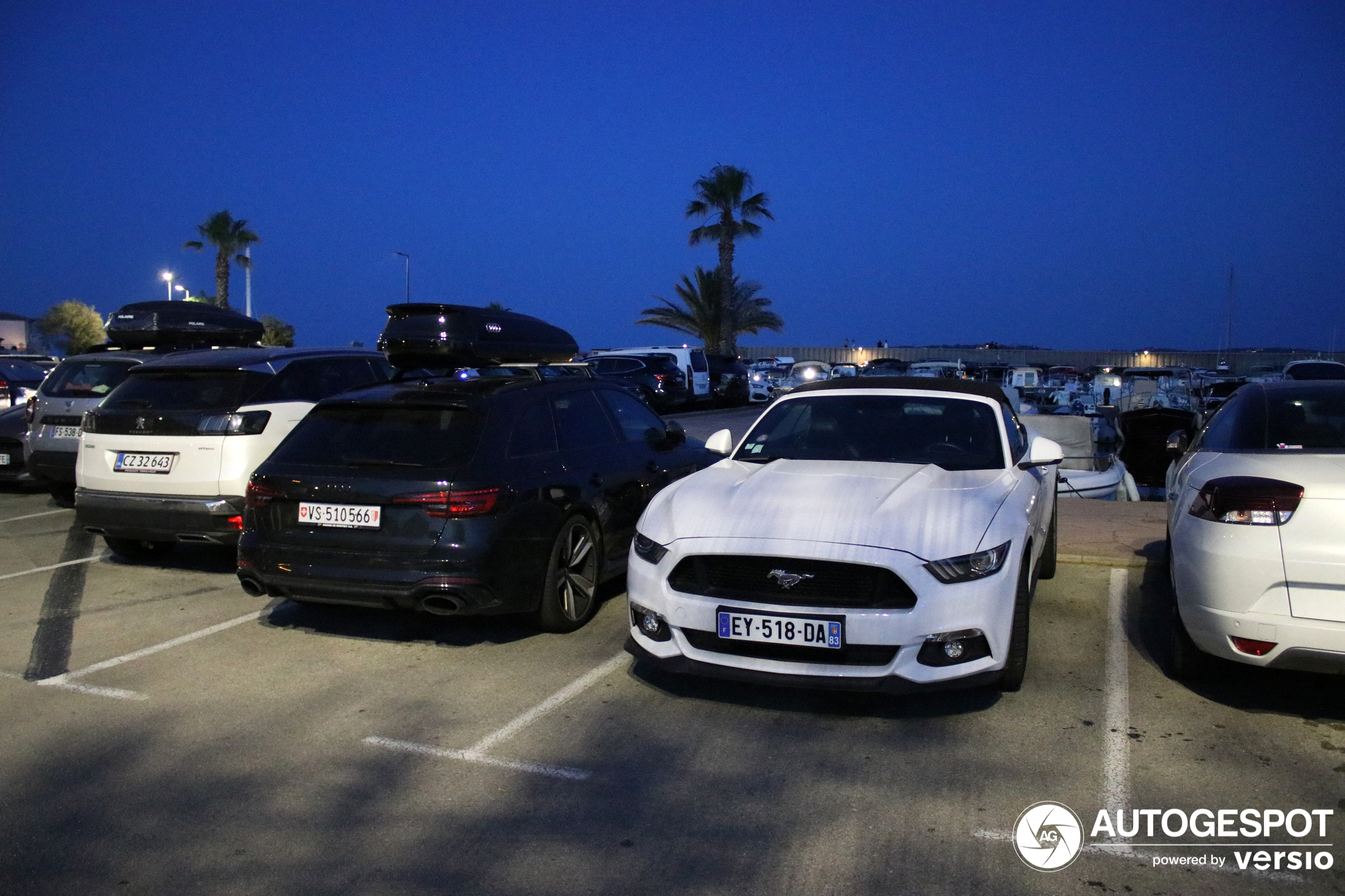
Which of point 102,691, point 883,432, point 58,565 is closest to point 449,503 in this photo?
point 102,691

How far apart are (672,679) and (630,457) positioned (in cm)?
202

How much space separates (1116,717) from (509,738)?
2.79m

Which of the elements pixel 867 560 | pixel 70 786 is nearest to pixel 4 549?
pixel 70 786

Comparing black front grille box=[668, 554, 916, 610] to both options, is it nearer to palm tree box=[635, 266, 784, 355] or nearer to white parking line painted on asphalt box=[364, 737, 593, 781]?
white parking line painted on asphalt box=[364, 737, 593, 781]

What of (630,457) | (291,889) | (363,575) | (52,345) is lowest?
(291,889)

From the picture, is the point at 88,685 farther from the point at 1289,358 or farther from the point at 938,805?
the point at 1289,358

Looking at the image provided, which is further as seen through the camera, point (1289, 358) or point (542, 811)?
point (1289, 358)

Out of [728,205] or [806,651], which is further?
[728,205]

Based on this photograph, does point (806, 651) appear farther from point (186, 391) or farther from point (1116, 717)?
point (186, 391)

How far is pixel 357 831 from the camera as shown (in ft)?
12.3

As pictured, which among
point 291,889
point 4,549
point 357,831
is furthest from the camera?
point 4,549

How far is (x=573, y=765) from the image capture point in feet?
14.3
